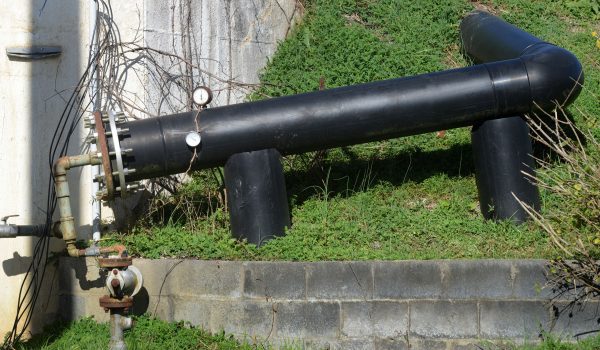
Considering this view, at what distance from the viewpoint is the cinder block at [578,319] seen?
6.09m

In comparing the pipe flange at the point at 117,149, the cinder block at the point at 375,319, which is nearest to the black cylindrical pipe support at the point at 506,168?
the cinder block at the point at 375,319

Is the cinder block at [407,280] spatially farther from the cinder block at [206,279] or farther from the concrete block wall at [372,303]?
the cinder block at [206,279]

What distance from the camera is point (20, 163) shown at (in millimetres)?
7492

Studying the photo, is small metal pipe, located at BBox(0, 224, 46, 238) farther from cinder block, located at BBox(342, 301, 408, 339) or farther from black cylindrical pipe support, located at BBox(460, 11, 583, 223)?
black cylindrical pipe support, located at BBox(460, 11, 583, 223)

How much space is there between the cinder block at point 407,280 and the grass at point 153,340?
56 cm

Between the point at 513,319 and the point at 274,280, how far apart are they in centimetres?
179

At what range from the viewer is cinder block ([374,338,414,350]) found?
20.6 feet

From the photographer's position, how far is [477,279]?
6219mm

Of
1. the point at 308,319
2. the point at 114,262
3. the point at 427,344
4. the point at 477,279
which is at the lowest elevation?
the point at 427,344

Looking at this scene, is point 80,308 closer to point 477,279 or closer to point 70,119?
point 70,119

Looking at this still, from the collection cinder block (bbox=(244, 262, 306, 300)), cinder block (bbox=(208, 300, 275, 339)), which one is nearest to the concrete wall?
cinder block (bbox=(208, 300, 275, 339))

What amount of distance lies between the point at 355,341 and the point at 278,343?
59 cm

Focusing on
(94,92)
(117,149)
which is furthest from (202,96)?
(94,92)

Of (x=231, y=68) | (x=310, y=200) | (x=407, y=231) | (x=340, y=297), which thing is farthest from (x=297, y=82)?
(x=340, y=297)
